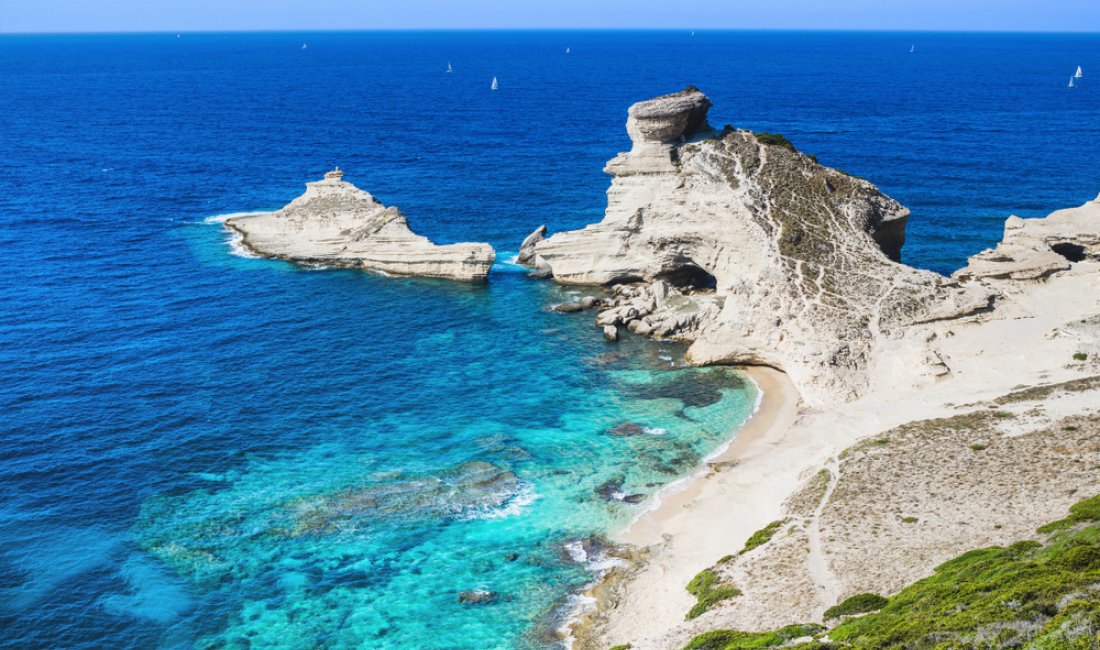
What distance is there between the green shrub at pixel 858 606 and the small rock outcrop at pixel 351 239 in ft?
178

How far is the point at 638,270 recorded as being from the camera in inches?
3115

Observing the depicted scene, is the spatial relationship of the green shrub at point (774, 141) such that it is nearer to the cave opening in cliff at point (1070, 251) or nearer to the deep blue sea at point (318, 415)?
the deep blue sea at point (318, 415)

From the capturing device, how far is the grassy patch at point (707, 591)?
121 feet

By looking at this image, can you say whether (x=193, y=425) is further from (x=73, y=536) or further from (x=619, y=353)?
(x=619, y=353)

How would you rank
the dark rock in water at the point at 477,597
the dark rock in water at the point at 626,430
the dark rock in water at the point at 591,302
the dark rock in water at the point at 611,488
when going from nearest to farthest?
the dark rock in water at the point at 477,597 → the dark rock in water at the point at 611,488 → the dark rock in water at the point at 626,430 → the dark rock in water at the point at 591,302

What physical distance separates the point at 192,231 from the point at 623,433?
62.8 m

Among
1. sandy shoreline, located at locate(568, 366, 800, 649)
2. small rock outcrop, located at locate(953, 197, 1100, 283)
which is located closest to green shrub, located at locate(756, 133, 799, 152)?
small rock outcrop, located at locate(953, 197, 1100, 283)

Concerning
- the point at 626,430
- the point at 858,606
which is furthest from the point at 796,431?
the point at 858,606

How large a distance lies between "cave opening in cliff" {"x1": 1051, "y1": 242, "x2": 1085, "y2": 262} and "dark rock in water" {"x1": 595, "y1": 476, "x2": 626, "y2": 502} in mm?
45200

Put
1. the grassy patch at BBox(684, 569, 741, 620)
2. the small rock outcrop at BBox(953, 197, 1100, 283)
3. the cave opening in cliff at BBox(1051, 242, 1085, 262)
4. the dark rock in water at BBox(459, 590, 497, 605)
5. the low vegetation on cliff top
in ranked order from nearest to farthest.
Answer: the low vegetation on cliff top → the grassy patch at BBox(684, 569, 741, 620) → the dark rock in water at BBox(459, 590, 497, 605) → the small rock outcrop at BBox(953, 197, 1100, 283) → the cave opening in cliff at BBox(1051, 242, 1085, 262)

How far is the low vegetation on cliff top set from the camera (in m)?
25.9

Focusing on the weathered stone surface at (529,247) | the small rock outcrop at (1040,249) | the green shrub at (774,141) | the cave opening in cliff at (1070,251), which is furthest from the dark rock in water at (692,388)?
the cave opening in cliff at (1070,251)

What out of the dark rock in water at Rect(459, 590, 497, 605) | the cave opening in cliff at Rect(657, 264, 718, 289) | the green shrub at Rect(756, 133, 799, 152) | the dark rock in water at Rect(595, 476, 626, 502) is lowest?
the dark rock in water at Rect(459, 590, 497, 605)

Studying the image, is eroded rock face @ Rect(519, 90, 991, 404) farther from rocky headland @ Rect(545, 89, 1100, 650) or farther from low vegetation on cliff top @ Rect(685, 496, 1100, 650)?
low vegetation on cliff top @ Rect(685, 496, 1100, 650)
